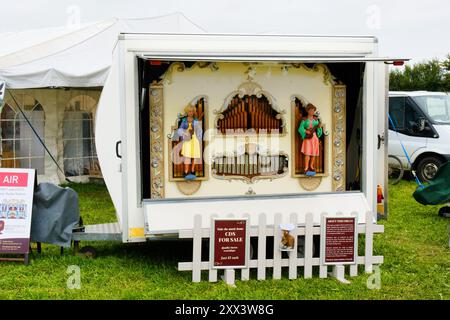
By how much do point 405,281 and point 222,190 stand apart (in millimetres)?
2083

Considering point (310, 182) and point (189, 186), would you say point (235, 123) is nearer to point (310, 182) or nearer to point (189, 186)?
point (189, 186)

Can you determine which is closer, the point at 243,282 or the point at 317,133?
the point at 243,282

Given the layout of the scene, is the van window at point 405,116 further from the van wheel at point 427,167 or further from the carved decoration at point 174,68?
the carved decoration at point 174,68

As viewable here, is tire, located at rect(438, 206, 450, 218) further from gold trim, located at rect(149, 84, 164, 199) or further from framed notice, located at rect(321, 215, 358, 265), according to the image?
gold trim, located at rect(149, 84, 164, 199)

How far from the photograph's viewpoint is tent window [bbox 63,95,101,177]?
1434cm

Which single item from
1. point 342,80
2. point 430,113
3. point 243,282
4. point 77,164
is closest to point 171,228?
point 243,282

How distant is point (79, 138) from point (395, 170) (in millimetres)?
7310

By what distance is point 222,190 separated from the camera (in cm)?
696

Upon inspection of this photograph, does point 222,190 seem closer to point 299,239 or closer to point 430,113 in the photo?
point 299,239

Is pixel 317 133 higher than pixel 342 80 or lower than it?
lower

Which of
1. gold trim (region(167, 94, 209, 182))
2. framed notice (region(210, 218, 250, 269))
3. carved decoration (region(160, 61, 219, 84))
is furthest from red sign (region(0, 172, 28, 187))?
framed notice (region(210, 218, 250, 269))

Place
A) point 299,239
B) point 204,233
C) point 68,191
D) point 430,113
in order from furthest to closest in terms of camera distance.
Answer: point 430,113 < point 68,191 < point 299,239 < point 204,233

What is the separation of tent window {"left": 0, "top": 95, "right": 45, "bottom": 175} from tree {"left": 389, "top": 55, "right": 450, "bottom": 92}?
22.4 m

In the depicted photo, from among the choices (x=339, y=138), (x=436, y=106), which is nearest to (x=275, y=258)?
(x=339, y=138)
